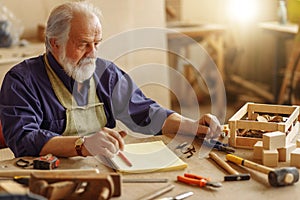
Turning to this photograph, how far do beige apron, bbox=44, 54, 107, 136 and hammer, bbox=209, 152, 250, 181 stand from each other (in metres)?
0.63

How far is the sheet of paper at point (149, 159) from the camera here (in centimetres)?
194

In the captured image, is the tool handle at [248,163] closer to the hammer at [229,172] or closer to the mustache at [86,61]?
the hammer at [229,172]

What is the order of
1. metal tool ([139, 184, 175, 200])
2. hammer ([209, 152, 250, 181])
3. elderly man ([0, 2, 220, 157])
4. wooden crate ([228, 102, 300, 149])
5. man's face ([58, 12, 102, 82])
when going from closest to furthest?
metal tool ([139, 184, 175, 200]) → hammer ([209, 152, 250, 181]) → wooden crate ([228, 102, 300, 149]) → elderly man ([0, 2, 220, 157]) → man's face ([58, 12, 102, 82])

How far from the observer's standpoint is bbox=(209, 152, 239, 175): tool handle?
1901 mm

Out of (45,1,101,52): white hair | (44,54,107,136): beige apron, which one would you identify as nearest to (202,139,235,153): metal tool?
(44,54,107,136): beige apron

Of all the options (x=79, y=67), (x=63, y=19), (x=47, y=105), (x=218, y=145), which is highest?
(x=63, y=19)

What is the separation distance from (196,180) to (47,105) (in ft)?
2.71

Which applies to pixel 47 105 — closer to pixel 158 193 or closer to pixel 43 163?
pixel 43 163

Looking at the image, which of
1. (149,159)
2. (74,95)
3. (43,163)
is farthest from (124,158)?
(74,95)

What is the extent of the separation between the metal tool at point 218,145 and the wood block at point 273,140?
16 centimetres

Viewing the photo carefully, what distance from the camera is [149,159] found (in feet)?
6.68

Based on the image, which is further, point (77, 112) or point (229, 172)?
point (77, 112)

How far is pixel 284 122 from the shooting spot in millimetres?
2137

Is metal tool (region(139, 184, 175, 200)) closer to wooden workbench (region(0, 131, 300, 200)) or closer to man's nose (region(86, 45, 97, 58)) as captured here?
wooden workbench (region(0, 131, 300, 200))
